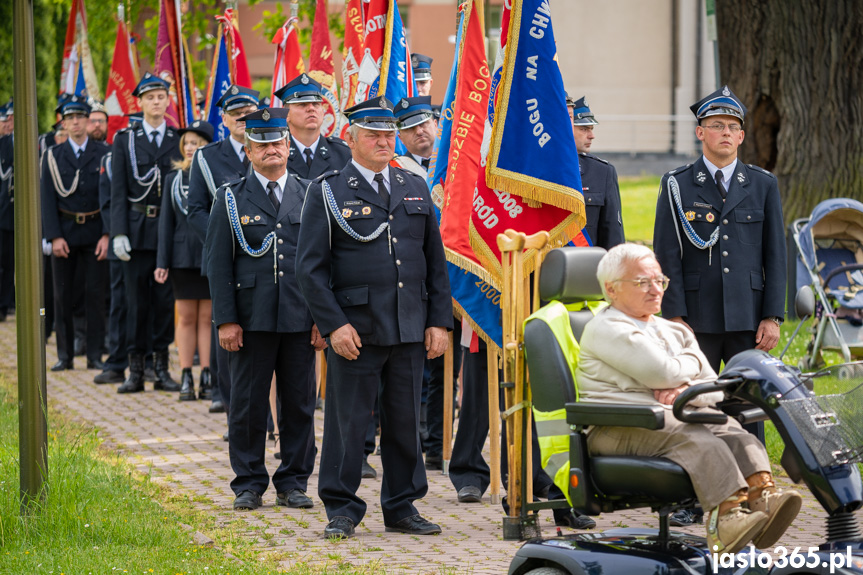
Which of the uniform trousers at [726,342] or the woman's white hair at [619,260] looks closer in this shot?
the woman's white hair at [619,260]

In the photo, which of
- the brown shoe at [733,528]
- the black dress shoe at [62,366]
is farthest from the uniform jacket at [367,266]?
the black dress shoe at [62,366]

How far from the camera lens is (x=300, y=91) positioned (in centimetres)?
865

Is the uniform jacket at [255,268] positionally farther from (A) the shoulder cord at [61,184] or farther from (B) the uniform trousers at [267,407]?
(A) the shoulder cord at [61,184]

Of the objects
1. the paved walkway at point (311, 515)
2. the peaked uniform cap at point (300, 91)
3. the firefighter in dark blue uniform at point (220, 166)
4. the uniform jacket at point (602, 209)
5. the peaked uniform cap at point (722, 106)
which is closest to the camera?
the paved walkway at point (311, 515)

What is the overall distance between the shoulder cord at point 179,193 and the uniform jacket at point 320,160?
221 cm

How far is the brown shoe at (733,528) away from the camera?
4707 mm

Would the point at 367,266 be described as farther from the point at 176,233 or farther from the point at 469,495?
the point at 176,233

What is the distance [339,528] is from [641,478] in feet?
6.83

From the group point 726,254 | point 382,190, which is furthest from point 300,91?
point 726,254

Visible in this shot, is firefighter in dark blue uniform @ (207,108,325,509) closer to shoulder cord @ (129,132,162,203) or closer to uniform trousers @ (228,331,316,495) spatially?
uniform trousers @ (228,331,316,495)

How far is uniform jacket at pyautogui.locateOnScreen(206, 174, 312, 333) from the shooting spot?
7.35 metres

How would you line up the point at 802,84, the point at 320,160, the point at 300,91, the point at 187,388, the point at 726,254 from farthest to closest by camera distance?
the point at 802,84, the point at 187,388, the point at 320,160, the point at 300,91, the point at 726,254

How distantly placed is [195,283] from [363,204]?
447 centimetres

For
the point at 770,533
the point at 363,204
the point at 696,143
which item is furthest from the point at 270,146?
the point at 696,143
